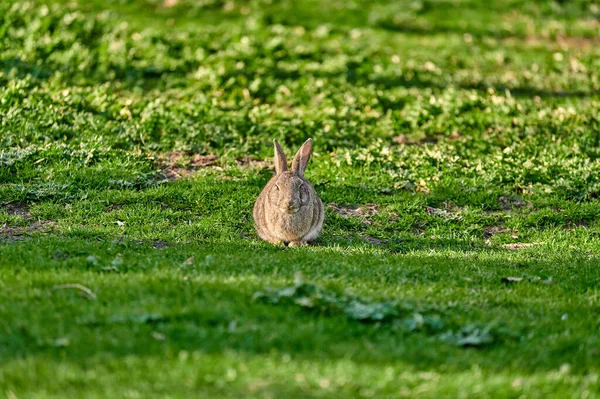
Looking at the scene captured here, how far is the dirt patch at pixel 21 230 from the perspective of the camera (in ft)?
31.2

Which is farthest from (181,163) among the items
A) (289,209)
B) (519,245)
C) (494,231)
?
(519,245)

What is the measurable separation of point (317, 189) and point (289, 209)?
2.76 meters

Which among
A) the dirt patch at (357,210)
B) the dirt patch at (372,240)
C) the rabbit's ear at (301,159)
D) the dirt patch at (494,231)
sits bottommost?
the dirt patch at (494,231)

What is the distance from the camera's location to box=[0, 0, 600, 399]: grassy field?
5.91 meters

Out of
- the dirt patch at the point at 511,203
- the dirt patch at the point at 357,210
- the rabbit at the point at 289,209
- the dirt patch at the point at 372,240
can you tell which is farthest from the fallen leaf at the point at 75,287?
the dirt patch at the point at 511,203

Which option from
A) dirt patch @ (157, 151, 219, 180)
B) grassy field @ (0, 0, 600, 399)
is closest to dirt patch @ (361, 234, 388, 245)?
grassy field @ (0, 0, 600, 399)

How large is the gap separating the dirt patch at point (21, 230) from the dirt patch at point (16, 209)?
0.36 meters

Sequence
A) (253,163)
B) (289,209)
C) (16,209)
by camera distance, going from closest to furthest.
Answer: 1. (289,209)
2. (16,209)
3. (253,163)

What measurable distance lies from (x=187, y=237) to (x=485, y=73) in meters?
10.5

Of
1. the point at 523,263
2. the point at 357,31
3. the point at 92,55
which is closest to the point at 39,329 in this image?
the point at 523,263

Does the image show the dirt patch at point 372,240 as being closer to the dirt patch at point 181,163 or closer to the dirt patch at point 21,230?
the dirt patch at point 181,163

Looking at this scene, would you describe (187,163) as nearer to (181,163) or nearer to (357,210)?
(181,163)

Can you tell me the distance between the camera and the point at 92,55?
16625 millimetres

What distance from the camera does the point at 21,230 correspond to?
9.90 m
